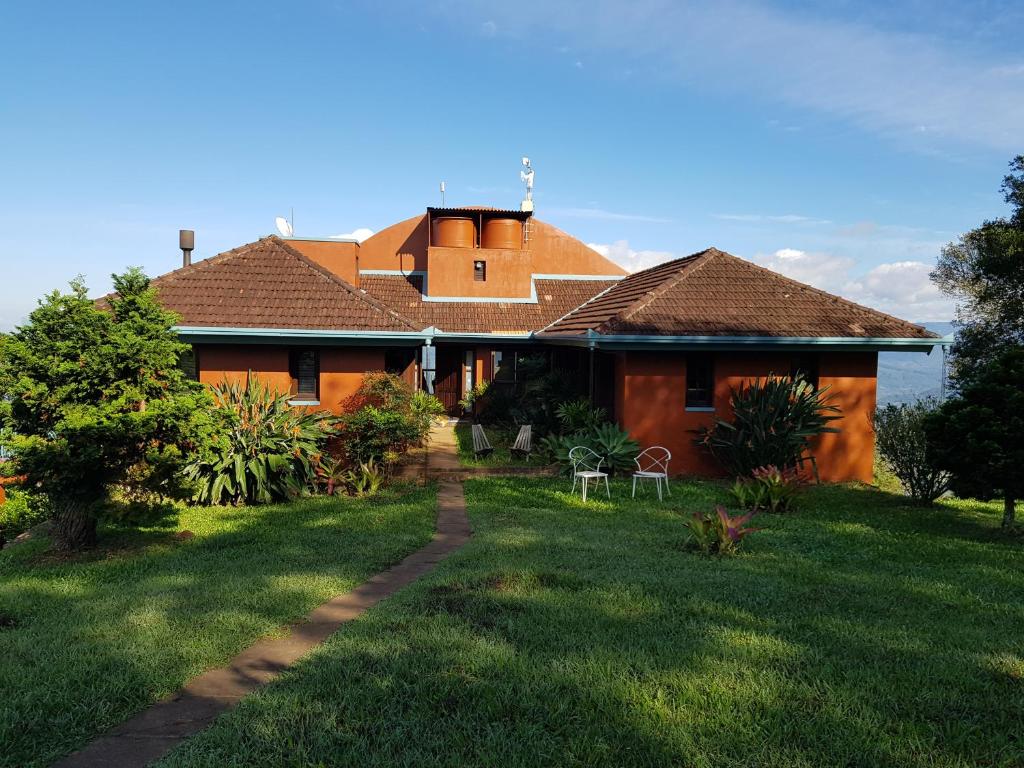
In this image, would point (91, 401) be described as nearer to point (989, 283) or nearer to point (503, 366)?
point (503, 366)

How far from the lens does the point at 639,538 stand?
29.3 feet

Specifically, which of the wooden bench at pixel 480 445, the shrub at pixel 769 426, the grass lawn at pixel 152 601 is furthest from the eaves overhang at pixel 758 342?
the grass lawn at pixel 152 601

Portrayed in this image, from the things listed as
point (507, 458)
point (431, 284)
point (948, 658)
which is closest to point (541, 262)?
point (431, 284)

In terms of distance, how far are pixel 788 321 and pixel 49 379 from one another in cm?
1303

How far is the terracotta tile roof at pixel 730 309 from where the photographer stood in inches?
551

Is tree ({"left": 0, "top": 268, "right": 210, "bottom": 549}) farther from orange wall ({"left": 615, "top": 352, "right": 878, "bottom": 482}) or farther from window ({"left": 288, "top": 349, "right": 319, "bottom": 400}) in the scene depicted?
orange wall ({"left": 615, "top": 352, "right": 878, "bottom": 482})

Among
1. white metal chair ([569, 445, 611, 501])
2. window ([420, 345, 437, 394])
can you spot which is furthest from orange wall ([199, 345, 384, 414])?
window ([420, 345, 437, 394])

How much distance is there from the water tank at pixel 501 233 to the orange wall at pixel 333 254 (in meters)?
5.35

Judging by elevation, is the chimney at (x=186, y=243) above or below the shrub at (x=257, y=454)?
above

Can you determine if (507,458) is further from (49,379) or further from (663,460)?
(49,379)

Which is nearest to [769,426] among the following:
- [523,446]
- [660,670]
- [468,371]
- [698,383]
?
[698,383]

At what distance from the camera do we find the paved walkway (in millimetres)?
3951

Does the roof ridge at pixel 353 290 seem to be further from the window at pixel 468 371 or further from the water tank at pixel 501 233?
the water tank at pixel 501 233

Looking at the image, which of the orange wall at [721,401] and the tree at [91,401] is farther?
the orange wall at [721,401]
